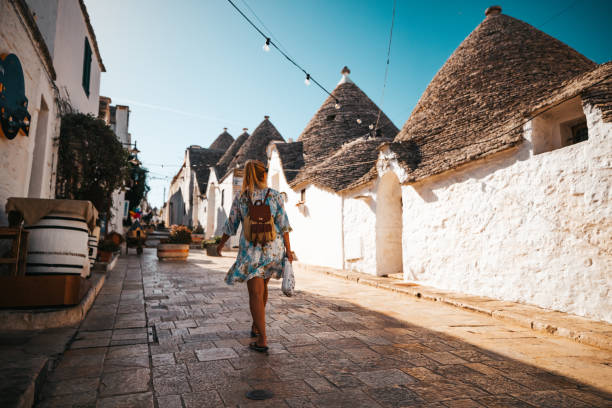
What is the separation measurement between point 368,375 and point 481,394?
81cm

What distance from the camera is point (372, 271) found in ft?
36.4

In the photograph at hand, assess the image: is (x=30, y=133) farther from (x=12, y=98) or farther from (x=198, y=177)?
(x=198, y=177)

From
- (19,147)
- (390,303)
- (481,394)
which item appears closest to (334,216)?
(390,303)

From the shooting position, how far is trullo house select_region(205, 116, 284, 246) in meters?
24.3

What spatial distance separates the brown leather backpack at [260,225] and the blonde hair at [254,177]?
24cm

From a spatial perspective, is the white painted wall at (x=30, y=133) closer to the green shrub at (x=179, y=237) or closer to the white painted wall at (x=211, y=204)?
the green shrub at (x=179, y=237)

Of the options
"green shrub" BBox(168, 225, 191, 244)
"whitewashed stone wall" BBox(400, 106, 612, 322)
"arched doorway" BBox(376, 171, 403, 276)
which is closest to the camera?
"whitewashed stone wall" BBox(400, 106, 612, 322)

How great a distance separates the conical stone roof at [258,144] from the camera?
25422 mm

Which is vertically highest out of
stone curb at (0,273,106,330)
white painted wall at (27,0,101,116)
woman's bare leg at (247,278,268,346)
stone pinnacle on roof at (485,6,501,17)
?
stone pinnacle on roof at (485,6,501,17)

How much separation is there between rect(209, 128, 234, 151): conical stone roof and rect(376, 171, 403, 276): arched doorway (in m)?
29.6

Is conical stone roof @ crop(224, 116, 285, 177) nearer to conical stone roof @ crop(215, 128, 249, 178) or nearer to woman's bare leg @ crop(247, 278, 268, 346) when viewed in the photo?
conical stone roof @ crop(215, 128, 249, 178)

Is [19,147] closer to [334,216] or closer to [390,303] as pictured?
[390,303]

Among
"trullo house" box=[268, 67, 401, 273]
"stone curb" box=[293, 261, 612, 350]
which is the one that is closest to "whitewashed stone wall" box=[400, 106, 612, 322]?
"stone curb" box=[293, 261, 612, 350]

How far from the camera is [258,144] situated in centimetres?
2602
